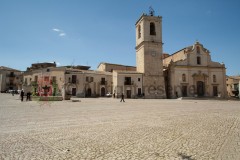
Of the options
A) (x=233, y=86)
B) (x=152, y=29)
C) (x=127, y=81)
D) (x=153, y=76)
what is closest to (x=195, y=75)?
(x=153, y=76)

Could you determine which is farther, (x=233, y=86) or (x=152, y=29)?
(x=233, y=86)

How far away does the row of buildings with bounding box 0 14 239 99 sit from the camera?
1363 inches

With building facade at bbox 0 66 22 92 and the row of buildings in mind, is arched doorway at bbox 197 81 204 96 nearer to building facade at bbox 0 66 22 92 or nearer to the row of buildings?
the row of buildings

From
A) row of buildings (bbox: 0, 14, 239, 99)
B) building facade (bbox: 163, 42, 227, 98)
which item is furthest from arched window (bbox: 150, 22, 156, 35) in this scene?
building facade (bbox: 163, 42, 227, 98)

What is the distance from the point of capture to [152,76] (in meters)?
34.7

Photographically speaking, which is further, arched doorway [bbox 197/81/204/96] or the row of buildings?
arched doorway [bbox 197/81/204/96]

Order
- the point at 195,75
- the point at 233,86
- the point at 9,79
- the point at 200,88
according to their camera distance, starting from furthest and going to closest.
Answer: the point at 9,79
the point at 233,86
the point at 200,88
the point at 195,75

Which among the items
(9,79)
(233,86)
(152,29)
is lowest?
(233,86)

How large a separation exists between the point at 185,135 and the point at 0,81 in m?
59.5

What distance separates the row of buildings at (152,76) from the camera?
3462 cm

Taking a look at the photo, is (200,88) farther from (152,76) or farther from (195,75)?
(152,76)

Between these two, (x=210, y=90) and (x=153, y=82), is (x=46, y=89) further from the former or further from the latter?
(x=210, y=90)

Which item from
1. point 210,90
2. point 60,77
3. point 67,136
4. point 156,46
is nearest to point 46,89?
point 60,77

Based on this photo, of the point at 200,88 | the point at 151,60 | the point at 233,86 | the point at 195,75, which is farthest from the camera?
the point at 233,86
